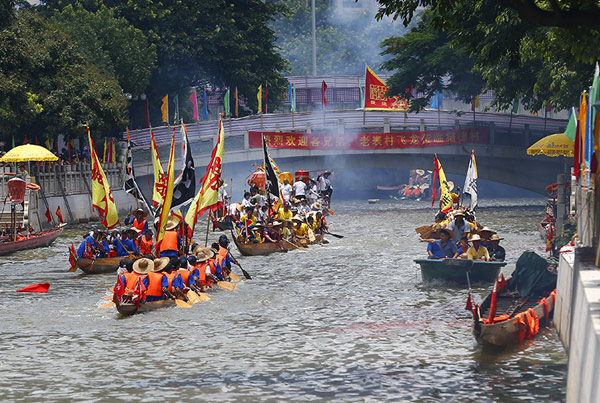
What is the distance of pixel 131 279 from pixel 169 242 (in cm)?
368

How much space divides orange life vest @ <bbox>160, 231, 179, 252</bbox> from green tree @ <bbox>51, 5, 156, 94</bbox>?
94.5ft

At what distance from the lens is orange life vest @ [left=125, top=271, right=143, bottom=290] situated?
74.8 feet

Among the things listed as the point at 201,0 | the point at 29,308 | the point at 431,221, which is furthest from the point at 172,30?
the point at 29,308

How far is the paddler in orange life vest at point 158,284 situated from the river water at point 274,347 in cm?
42

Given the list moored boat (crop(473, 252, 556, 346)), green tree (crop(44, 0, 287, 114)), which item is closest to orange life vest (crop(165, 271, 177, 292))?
Answer: moored boat (crop(473, 252, 556, 346))

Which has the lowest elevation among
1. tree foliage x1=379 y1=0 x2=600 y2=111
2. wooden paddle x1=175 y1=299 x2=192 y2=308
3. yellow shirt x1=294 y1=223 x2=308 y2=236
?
yellow shirt x1=294 y1=223 x2=308 y2=236

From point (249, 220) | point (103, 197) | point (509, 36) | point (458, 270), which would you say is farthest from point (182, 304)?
point (249, 220)

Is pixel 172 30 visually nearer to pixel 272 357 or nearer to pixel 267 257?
pixel 267 257

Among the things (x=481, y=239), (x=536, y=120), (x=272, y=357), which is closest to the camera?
(x=272, y=357)

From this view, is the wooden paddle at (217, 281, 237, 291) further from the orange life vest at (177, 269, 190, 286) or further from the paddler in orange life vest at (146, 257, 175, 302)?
the paddler in orange life vest at (146, 257, 175, 302)

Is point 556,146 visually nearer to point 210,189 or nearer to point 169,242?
point 210,189

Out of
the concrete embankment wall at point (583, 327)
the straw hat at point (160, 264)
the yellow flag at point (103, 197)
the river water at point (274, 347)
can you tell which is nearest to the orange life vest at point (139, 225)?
the yellow flag at point (103, 197)

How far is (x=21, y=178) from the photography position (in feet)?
135

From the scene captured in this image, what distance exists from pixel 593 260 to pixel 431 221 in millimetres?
34591
